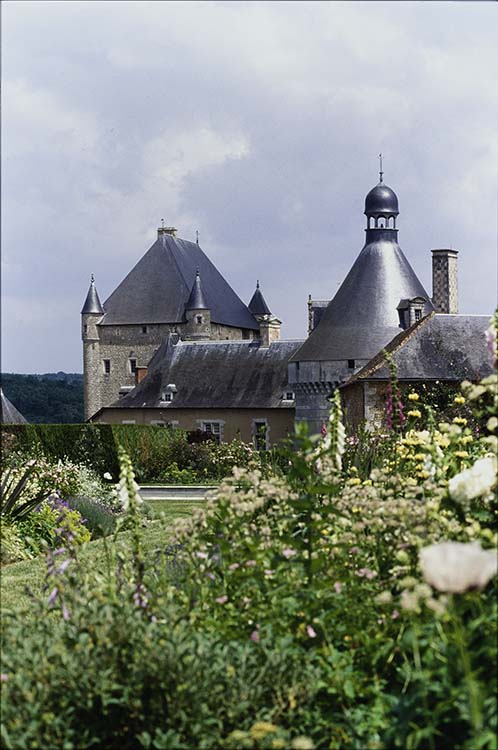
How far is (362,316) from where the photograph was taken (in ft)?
122

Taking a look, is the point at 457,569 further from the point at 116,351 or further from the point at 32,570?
the point at 116,351

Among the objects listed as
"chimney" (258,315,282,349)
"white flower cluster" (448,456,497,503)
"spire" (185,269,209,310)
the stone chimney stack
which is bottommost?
"white flower cluster" (448,456,497,503)

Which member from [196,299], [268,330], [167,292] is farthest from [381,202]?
[167,292]

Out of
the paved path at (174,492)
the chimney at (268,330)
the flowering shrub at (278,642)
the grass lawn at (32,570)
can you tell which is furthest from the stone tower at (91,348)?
the flowering shrub at (278,642)

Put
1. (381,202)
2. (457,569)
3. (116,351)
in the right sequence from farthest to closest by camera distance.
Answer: (116,351) < (381,202) < (457,569)

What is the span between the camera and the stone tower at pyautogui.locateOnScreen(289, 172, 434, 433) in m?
36.1

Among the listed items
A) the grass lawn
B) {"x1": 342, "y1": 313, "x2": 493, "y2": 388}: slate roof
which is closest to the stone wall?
{"x1": 342, "y1": 313, "x2": 493, "y2": 388}: slate roof

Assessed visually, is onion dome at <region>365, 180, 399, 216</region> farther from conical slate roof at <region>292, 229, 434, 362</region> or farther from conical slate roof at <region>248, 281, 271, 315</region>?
conical slate roof at <region>248, 281, 271, 315</region>

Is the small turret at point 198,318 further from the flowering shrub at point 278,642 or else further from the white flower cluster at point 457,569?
the white flower cluster at point 457,569

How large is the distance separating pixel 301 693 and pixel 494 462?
4.24ft

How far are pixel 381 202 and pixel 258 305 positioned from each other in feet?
74.3

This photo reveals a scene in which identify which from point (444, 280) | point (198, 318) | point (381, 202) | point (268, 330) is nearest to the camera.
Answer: point (444, 280)

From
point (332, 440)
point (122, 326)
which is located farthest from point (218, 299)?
point (332, 440)

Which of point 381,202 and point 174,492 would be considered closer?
point 174,492
